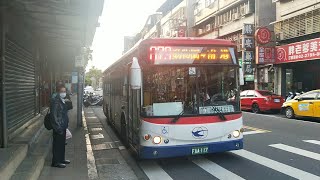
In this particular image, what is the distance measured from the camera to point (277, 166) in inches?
309

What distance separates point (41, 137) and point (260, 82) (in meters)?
23.2

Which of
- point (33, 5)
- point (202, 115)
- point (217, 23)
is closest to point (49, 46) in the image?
point (33, 5)

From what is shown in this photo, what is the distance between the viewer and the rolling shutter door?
31.1 feet

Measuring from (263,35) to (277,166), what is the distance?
2082 cm

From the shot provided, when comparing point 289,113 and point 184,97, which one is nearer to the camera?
point 184,97

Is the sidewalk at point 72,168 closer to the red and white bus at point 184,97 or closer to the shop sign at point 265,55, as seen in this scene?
the red and white bus at point 184,97

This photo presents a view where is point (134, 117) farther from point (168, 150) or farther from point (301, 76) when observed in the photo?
point (301, 76)

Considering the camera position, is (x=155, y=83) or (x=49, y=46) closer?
(x=155, y=83)

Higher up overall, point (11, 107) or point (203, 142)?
point (11, 107)

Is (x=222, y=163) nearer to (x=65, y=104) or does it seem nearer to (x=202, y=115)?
(x=202, y=115)

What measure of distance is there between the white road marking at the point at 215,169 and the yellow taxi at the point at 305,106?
30.9 feet

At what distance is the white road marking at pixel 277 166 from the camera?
23.0 feet

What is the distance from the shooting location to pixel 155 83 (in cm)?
761

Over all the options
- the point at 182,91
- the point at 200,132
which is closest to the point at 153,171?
the point at 200,132
